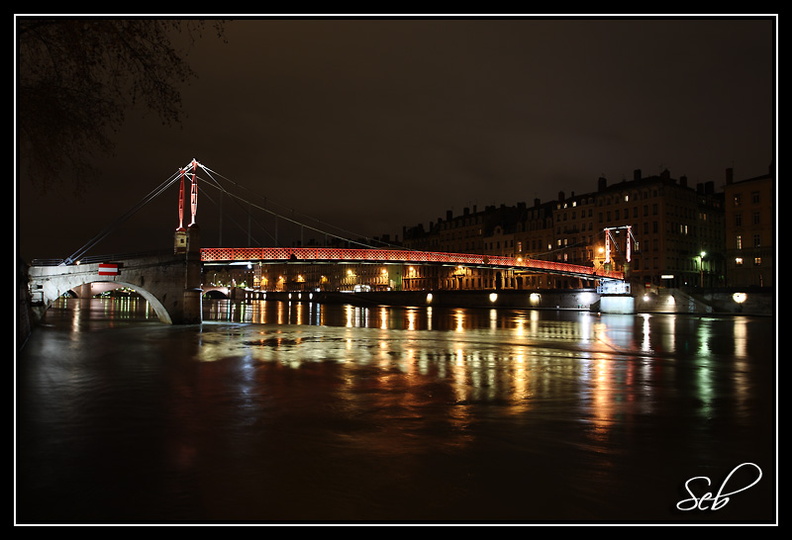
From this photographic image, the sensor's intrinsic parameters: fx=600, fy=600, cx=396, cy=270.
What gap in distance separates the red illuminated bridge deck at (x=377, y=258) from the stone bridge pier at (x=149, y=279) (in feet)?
11.8

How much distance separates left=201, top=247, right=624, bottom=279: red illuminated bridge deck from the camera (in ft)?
151

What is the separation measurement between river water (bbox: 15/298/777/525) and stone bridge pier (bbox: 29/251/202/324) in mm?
22297

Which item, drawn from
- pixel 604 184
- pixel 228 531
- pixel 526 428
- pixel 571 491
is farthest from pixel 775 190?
pixel 604 184

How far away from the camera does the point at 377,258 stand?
60969 millimetres

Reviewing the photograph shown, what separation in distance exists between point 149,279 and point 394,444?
3617 centimetres

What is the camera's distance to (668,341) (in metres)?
30.5

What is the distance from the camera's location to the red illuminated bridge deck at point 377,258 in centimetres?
4616

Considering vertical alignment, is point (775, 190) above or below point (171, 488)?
above

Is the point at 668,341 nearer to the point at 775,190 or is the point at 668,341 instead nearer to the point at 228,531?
the point at 775,190

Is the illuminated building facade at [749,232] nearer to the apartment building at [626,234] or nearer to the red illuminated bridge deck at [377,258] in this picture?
the apartment building at [626,234]

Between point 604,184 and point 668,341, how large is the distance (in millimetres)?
86318

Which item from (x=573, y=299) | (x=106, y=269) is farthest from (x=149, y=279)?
(x=573, y=299)

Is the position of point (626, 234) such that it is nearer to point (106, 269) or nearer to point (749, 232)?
point (749, 232)
